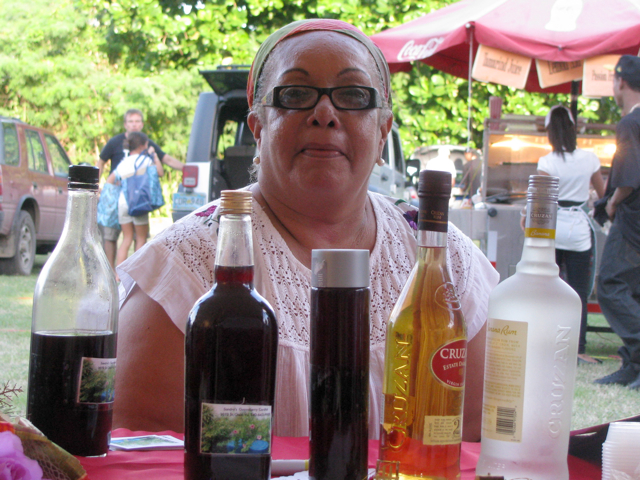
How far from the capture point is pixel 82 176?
872mm

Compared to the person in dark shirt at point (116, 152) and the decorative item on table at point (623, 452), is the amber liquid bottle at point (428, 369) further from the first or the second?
the person in dark shirt at point (116, 152)

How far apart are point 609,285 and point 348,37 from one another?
3.28 metres

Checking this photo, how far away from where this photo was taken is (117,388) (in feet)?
4.16

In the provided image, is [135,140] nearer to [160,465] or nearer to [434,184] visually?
[160,465]

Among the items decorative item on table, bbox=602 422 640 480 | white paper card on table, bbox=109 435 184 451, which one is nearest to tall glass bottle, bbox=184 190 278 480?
white paper card on table, bbox=109 435 184 451

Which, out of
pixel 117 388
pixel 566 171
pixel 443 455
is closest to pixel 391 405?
pixel 443 455

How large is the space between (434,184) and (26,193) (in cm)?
800

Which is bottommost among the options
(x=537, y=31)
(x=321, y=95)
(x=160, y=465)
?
(x=160, y=465)

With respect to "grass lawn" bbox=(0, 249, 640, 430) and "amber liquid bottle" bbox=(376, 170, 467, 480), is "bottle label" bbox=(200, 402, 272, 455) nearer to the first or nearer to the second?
"amber liquid bottle" bbox=(376, 170, 467, 480)

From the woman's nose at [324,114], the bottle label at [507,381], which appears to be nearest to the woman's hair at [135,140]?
the woman's nose at [324,114]

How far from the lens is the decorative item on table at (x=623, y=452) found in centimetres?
77

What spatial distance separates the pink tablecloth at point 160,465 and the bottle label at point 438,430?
13cm

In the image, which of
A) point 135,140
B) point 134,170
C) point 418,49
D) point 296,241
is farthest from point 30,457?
point 135,140

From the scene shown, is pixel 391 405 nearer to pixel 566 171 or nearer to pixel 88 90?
pixel 566 171
